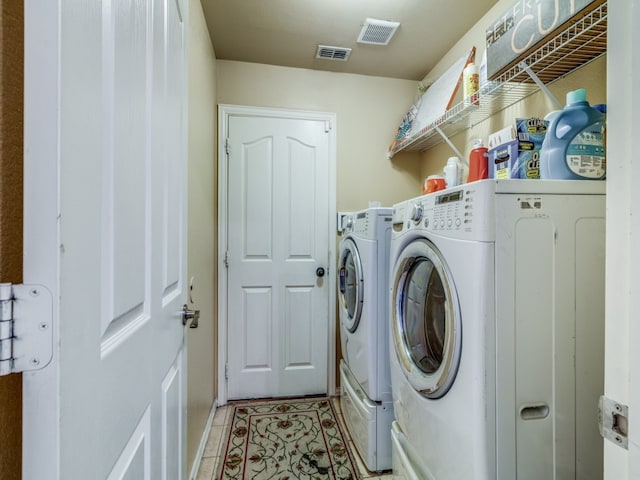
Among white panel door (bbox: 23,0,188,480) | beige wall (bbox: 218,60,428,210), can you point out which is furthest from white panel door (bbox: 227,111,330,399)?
white panel door (bbox: 23,0,188,480)

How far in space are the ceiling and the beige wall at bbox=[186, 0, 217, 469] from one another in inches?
7.6

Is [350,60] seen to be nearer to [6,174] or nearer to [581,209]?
[581,209]

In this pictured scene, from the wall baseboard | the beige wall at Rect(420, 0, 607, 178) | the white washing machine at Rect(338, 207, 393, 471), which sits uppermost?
the beige wall at Rect(420, 0, 607, 178)

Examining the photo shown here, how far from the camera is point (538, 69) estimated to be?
4.16 ft

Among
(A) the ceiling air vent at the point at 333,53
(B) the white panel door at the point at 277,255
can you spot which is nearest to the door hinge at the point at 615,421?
(B) the white panel door at the point at 277,255

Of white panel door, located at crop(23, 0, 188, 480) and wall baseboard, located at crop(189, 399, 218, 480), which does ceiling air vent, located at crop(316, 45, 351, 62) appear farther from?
wall baseboard, located at crop(189, 399, 218, 480)

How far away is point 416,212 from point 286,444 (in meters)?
1.56

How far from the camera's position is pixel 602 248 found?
87 cm

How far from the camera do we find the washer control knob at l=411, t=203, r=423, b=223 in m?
1.09

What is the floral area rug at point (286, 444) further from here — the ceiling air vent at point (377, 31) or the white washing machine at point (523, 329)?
the ceiling air vent at point (377, 31)

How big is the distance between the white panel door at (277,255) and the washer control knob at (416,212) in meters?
1.25

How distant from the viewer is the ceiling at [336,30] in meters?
1.68

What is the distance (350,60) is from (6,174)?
7.60 feet

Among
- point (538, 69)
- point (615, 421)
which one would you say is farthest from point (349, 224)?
→ point (615, 421)
